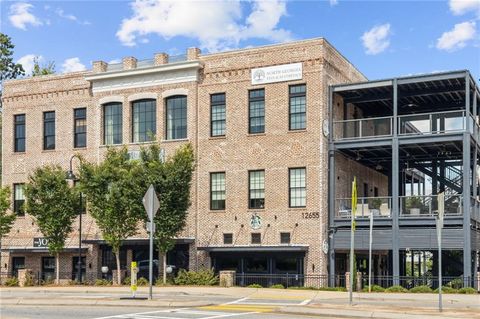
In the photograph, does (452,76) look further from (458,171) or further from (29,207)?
(29,207)

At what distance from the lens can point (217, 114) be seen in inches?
1404

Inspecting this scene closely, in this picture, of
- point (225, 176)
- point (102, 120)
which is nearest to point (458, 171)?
point (225, 176)

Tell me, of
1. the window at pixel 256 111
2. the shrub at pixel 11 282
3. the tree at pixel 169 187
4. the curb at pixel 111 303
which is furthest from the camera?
the shrub at pixel 11 282

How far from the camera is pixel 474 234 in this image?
108ft

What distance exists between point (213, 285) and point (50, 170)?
10.6 meters

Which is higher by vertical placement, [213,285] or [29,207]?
[29,207]

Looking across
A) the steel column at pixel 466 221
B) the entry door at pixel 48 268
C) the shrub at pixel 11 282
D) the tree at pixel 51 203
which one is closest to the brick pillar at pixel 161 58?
the tree at pixel 51 203

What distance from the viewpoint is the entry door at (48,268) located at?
38.8m

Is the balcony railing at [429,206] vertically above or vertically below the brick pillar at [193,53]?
below

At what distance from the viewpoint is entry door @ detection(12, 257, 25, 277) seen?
3997cm

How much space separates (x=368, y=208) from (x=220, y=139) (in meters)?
7.93

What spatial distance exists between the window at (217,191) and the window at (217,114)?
7.02ft

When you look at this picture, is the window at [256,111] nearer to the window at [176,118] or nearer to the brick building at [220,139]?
the brick building at [220,139]

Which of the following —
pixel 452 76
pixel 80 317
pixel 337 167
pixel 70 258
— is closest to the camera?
pixel 80 317
